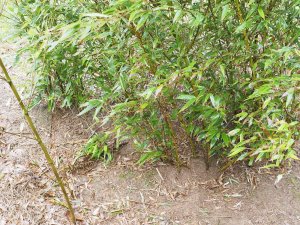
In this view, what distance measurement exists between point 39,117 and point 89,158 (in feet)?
2.06

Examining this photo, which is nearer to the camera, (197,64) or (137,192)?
(197,64)

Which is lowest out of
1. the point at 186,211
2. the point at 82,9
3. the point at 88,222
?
the point at 186,211

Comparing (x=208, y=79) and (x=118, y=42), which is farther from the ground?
(x=118, y=42)

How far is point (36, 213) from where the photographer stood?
88.1 inches

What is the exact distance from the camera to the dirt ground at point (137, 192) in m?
2.26

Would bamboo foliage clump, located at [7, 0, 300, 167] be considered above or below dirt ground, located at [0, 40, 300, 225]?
above

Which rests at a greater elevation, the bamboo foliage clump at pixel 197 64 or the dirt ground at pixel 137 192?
the bamboo foliage clump at pixel 197 64

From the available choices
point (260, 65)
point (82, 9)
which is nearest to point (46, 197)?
point (82, 9)

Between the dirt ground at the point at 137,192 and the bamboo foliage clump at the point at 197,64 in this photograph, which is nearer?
the bamboo foliage clump at the point at 197,64

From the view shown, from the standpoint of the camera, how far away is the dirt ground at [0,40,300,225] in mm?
2262

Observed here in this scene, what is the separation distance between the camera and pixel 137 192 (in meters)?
2.43

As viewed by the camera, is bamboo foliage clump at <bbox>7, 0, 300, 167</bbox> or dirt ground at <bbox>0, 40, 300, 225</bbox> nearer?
bamboo foliage clump at <bbox>7, 0, 300, 167</bbox>

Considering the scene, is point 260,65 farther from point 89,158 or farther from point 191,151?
point 89,158

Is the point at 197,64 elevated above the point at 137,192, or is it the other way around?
the point at 197,64
